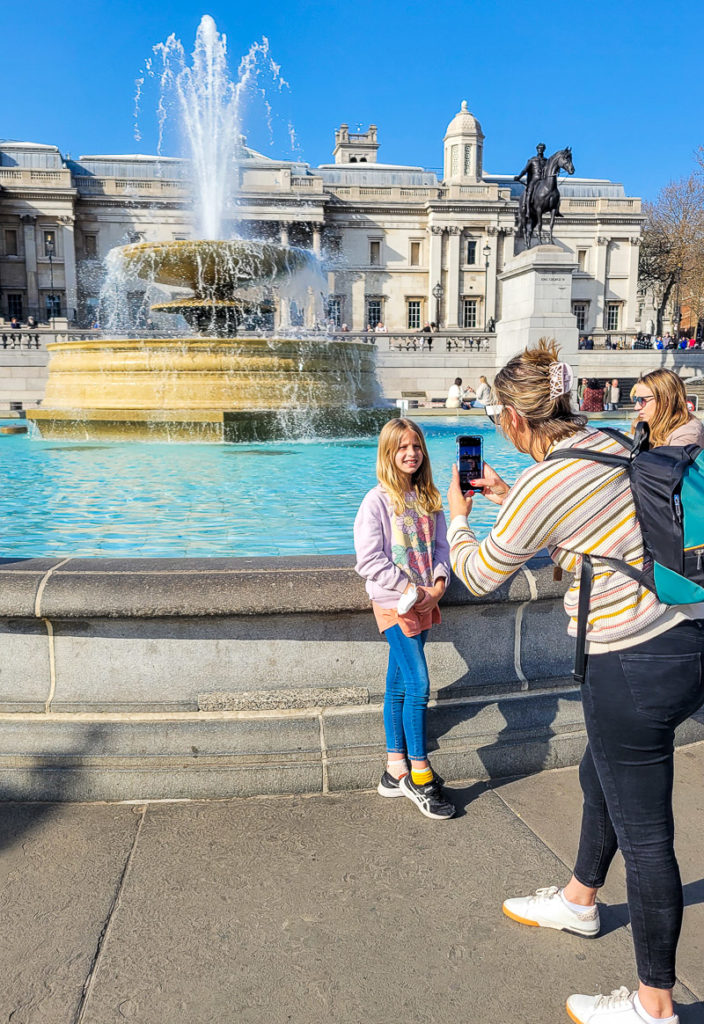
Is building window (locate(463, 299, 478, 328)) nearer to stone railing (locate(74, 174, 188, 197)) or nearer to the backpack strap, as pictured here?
stone railing (locate(74, 174, 188, 197))

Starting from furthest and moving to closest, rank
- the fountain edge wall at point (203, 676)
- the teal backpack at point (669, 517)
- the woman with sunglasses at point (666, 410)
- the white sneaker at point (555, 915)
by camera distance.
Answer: the woman with sunglasses at point (666, 410) → the fountain edge wall at point (203, 676) → the white sneaker at point (555, 915) → the teal backpack at point (669, 517)

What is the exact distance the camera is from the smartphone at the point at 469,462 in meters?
2.59

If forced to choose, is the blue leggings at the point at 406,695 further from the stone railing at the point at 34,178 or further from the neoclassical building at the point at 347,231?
the stone railing at the point at 34,178

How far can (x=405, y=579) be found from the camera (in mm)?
3076

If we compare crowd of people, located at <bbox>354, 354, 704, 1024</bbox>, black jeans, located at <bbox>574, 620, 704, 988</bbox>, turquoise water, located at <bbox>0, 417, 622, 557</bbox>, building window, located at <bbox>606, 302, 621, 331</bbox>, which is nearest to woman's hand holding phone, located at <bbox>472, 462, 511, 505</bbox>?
crowd of people, located at <bbox>354, 354, 704, 1024</bbox>

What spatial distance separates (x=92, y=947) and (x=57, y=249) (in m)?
67.0

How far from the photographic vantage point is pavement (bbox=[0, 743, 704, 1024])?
218 centimetres

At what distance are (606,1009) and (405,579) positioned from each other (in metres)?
1.48

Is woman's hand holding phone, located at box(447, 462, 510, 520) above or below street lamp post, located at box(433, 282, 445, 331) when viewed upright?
below

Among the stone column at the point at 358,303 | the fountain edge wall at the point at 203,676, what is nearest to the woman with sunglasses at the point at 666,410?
the fountain edge wall at the point at 203,676

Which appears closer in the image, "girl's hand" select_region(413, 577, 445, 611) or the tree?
"girl's hand" select_region(413, 577, 445, 611)

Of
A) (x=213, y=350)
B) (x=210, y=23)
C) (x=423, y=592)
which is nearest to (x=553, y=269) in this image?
(x=210, y=23)

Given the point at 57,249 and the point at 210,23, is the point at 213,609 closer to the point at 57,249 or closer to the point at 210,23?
the point at 210,23

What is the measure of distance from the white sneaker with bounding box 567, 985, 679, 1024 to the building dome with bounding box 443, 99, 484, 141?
2887 inches
